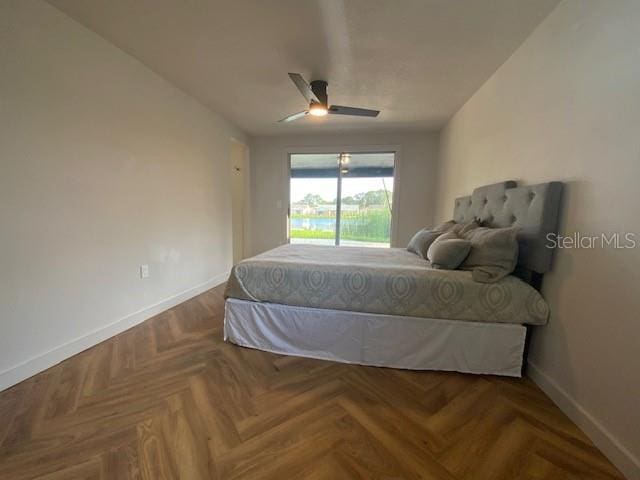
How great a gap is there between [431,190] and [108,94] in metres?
4.12

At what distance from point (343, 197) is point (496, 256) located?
10.3ft

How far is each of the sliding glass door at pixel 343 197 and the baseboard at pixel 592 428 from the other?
10.2ft

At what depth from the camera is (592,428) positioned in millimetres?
1205

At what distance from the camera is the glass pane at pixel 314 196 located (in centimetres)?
456

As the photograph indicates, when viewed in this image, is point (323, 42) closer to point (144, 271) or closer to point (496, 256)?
point (496, 256)

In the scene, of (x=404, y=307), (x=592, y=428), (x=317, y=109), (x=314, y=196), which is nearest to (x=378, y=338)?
(x=404, y=307)

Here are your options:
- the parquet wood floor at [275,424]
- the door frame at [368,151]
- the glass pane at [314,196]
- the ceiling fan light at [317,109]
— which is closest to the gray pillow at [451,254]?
the parquet wood floor at [275,424]

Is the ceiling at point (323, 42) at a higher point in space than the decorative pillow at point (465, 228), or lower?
higher

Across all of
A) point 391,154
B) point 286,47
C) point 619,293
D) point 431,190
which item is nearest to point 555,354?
point 619,293

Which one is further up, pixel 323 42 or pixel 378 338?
pixel 323 42

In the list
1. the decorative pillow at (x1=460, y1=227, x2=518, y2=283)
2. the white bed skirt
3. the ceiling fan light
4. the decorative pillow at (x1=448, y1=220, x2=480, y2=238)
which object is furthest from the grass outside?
the white bed skirt

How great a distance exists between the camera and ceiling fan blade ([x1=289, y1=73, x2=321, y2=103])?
1.99 metres

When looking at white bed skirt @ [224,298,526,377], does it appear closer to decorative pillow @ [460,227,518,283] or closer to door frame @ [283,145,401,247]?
decorative pillow @ [460,227,518,283]

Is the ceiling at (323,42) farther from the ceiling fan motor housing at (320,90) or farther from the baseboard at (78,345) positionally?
the baseboard at (78,345)
